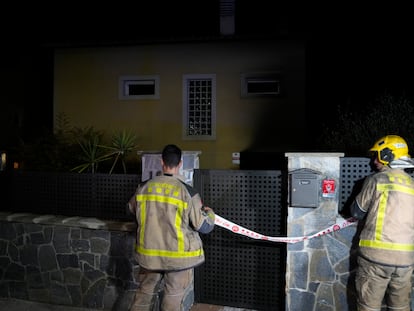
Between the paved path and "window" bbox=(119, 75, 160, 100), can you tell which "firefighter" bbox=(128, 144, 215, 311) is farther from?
"window" bbox=(119, 75, 160, 100)

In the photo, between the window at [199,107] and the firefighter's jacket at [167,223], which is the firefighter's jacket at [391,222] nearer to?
the firefighter's jacket at [167,223]

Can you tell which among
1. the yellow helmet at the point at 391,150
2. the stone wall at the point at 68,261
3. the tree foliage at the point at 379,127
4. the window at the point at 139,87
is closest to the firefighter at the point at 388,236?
the yellow helmet at the point at 391,150

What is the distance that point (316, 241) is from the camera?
3828 mm

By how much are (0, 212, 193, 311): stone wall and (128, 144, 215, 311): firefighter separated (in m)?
1.11

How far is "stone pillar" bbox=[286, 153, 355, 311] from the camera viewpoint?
12.3 feet

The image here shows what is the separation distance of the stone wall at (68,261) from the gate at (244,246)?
478 mm

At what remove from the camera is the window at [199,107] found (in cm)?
1038

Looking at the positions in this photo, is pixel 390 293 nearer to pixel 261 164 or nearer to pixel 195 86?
pixel 261 164

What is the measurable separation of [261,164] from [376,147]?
6544 mm

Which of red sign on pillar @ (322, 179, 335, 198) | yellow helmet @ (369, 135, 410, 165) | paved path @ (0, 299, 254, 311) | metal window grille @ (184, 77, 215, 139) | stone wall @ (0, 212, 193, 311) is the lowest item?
paved path @ (0, 299, 254, 311)

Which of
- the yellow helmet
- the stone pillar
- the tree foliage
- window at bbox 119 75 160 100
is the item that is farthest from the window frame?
the yellow helmet

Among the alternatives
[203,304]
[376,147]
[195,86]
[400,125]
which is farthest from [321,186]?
[195,86]

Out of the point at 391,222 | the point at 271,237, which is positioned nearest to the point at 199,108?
the point at 271,237

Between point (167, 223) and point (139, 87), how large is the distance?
8860 mm
